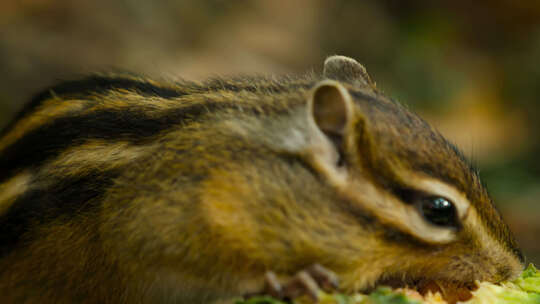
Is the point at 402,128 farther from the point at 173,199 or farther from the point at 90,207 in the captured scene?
the point at 90,207

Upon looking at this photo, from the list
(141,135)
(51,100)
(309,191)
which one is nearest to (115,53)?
(51,100)

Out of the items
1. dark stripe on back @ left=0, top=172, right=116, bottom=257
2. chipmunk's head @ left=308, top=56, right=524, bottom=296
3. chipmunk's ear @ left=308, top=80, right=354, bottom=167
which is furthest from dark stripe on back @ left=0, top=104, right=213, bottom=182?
chipmunk's head @ left=308, top=56, right=524, bottom=296

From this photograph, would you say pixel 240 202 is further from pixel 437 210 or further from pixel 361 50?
pixel 361 50

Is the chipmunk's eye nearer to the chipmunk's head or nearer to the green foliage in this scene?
the chipmunk's head

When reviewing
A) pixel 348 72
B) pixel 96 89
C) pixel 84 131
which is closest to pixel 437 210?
pixel 348 72

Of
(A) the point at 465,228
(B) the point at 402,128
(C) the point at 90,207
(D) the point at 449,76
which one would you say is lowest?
(C) the point at 90,207

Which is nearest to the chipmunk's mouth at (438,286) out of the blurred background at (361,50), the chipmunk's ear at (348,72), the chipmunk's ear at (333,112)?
the chipmunk's ear at (333,112)
